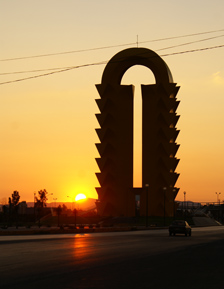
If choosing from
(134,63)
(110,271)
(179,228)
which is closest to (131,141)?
(134,63)

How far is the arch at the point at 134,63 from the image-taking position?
97000 mm

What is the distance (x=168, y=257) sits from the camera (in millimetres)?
21734

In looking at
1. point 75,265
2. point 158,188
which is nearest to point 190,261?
point 75,265

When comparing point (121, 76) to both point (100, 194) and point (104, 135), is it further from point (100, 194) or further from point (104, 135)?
point (100, 194)

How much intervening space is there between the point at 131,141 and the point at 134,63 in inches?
523

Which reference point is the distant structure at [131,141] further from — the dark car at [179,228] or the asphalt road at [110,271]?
the asphalt road at [110,271]

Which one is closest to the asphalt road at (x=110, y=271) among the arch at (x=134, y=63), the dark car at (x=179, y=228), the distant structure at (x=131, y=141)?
the dark car at (x=179, y=228)

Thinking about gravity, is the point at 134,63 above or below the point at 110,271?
above

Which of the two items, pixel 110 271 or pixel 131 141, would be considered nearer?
pixel 110 271

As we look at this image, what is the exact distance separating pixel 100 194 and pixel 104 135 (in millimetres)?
9957

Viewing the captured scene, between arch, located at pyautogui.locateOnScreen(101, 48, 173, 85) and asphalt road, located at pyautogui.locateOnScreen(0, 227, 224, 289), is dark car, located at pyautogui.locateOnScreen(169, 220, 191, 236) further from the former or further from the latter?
arch, located at pyautogui.locateOnScreen(101, 48, 173, 85)

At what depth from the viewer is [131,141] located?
97.1 metres

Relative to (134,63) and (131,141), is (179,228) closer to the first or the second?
(131,141)

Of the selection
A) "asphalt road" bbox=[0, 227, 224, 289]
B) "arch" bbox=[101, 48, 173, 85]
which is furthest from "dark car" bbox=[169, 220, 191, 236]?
"arch" bbox=[101, 48, 173, 85]
